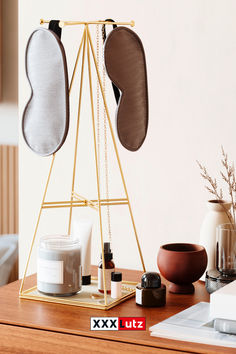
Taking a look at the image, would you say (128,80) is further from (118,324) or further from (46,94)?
(118,324)

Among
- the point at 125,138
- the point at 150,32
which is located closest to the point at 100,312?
the point at 125,138

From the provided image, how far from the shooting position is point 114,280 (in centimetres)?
135

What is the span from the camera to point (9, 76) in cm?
264

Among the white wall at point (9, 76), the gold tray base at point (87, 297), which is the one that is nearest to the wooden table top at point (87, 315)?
the gold tray base at point (87, 297)

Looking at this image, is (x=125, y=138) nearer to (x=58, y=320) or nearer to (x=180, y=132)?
(x=180, y=132)

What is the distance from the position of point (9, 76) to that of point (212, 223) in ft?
4.81

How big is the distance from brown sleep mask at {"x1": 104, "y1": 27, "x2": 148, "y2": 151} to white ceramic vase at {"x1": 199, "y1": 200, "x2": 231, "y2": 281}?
10.5 inches

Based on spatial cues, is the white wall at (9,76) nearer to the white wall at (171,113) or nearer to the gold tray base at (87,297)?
the white wall at (171,113)

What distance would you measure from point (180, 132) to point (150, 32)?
301 mm

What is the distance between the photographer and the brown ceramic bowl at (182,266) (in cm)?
138

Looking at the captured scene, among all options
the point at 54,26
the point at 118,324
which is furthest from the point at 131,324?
the point at 54,26

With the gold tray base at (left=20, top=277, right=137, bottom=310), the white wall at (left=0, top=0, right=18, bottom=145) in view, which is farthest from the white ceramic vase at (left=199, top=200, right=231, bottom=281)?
the white wall at (left=0, top=0, right=18, bottom=145)

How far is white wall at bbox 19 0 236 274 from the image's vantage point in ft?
5.25

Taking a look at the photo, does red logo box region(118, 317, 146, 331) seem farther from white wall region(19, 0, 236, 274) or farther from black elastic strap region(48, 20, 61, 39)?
black elastic strap region(48, 20, 61, 39)
